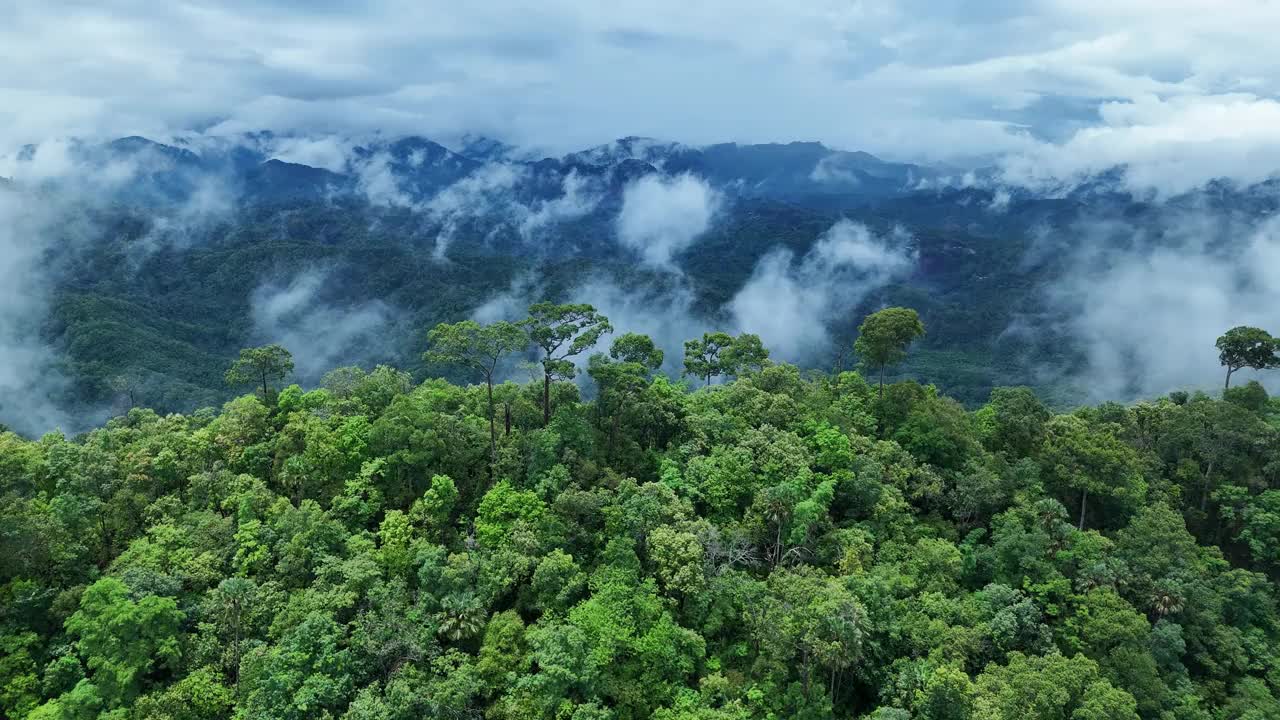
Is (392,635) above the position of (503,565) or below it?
below

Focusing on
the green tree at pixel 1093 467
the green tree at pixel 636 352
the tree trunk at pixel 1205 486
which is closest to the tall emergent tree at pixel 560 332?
the green tree at pixel 636 352

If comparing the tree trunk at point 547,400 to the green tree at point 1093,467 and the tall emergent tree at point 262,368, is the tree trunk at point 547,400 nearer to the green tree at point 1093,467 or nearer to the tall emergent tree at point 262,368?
the tall emergent tree at point 262,368

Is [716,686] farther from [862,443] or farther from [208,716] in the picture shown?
[208,716]

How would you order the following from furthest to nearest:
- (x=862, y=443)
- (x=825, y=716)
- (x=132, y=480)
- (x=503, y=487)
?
(x=862, y=443), (x=132, y=480), (x=503, y=487), (x=825, y=716)

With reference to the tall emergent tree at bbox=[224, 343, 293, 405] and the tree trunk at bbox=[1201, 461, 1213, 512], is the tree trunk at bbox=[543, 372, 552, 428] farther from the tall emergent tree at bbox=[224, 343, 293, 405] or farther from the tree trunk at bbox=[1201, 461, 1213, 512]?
the tree trunk at bbox=[1201, 461, 1213, 512]

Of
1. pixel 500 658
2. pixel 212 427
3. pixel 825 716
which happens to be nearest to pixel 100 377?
pixel 212 427

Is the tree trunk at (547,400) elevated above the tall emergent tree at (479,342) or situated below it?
below
